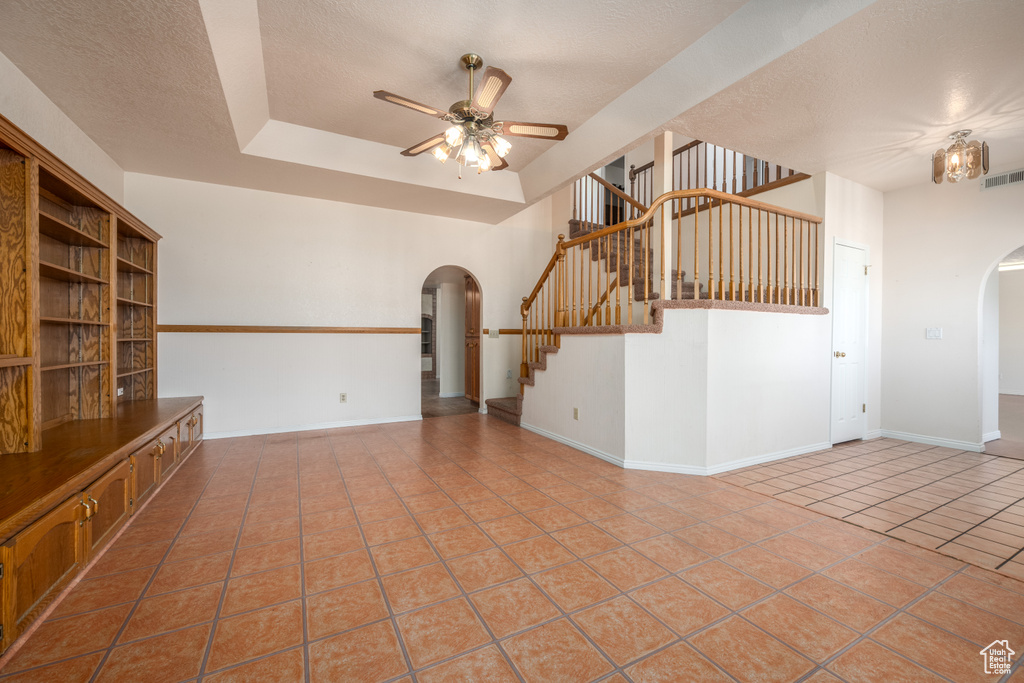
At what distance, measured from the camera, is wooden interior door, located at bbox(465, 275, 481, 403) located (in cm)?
666

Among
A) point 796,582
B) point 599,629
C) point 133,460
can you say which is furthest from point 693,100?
point 133,460

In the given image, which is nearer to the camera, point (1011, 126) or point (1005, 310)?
point (1011, 126)

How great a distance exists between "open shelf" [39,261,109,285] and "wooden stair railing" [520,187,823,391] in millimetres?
3560

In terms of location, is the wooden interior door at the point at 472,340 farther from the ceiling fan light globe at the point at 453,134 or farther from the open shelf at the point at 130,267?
the open shelf at the point at 130,267

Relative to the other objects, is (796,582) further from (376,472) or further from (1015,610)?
(376,472)

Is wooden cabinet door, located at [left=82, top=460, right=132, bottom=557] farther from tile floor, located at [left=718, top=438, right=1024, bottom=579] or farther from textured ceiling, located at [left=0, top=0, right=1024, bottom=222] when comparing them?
tile floor, located at [left=718, top=438, right=1024, bottom=579]

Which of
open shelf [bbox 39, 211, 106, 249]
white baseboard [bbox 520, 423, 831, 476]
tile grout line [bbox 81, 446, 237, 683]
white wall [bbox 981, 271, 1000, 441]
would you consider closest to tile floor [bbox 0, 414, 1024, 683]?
tile grout line [bbox 81, 446, 237, 683]

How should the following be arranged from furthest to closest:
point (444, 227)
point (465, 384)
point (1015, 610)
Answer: point (465, 384), point (444, 227), point (1015, 610)

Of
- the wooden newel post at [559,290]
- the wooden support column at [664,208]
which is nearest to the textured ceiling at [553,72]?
the wooden support column at [664,208]

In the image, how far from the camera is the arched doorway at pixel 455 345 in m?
6.71

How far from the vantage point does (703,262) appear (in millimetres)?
5406

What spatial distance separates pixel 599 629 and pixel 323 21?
3.68 metres

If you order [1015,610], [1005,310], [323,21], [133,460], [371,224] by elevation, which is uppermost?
[323,21]

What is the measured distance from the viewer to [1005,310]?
8320 mm
